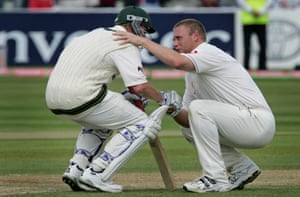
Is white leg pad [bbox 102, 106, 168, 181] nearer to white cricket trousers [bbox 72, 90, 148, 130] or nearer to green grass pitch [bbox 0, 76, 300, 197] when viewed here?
white cricket trousers [bbox 72, 90, 148, 130]

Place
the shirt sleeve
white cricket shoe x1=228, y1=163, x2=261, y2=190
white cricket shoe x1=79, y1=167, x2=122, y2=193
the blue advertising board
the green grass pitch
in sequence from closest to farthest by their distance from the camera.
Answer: the shirt sleeve → white cricket shoe x1=79, y1=167, x2=122, y2=193 → white cricket shoe x1=228, y1=163, x2=261, y2=190 → the green grass pitch → the blue advertising board

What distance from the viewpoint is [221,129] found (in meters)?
9.17

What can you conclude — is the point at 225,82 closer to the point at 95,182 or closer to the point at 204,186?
the point at 204,186

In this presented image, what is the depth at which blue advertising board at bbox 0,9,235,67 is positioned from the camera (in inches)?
1054

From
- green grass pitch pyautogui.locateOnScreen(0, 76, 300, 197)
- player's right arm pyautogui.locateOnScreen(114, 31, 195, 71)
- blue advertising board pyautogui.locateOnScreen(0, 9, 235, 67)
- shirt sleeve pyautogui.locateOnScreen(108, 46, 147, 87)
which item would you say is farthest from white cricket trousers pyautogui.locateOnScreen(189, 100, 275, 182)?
blue advertising board pyautogui.locateOnScreen(0, 9, 235, 67)

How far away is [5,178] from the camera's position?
10.3 metres

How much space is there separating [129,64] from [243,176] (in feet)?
4.79

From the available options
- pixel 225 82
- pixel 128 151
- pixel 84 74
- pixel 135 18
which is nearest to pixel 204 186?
pixel 128 151

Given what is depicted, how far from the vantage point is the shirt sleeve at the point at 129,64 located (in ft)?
29.2

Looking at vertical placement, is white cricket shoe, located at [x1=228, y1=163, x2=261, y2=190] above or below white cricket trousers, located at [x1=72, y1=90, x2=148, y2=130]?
below

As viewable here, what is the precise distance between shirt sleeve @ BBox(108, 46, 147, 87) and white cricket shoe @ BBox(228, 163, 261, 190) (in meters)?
1.23

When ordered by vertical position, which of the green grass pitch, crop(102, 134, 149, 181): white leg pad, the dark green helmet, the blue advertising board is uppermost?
the dark green helmet

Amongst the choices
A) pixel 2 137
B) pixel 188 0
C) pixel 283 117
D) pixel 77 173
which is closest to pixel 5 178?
pixel 77 173

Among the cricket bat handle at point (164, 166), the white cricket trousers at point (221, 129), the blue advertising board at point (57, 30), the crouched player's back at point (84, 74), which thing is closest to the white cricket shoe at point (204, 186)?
the white cricket trousers at point (221, 129)
